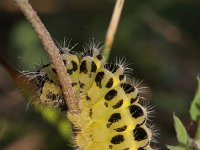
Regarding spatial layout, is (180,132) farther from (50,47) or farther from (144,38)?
(144,38)

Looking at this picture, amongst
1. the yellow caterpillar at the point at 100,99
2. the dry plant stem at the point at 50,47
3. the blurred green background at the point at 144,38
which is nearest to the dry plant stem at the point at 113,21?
the yellow caterpillar at the point at 100,99

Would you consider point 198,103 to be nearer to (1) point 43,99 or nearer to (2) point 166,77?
(1) point 43,99

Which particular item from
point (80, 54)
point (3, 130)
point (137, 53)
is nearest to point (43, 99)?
point (80, 54)

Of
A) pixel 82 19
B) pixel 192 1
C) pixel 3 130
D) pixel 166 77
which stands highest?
pixel 192 1

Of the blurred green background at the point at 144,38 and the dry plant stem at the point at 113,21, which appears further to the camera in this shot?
the blurred green background at the point at 144,38

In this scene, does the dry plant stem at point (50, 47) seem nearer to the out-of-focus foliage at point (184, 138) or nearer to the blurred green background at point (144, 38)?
the out-of-focus foliage at point (184, 138)

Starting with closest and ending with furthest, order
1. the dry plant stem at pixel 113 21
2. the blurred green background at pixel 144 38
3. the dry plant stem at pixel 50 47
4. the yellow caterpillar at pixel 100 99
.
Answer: the dry plant stem at pixel 50 47 < the yellow caterpillar at pixel 100 99 < the dry plant stem at pixel 113 21 < the blurred green background at pixel 144 38

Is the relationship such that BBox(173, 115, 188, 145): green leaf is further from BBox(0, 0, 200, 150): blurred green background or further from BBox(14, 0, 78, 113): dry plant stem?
BBox(0, 0, 200, 150): blurred green background
